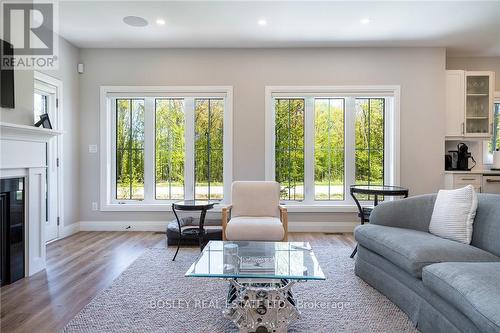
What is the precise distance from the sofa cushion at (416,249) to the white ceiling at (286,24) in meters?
2.52

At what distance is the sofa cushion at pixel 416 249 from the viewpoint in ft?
6.43

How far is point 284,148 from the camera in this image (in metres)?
4.76

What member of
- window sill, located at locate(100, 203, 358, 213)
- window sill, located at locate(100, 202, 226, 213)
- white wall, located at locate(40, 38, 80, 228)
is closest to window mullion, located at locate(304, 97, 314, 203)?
window sill, located at locate(100, 203, 358, 213)

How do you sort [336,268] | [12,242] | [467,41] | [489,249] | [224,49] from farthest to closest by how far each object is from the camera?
[224,49] → [467,41] → [336,268] → [12,242] → [489,249]

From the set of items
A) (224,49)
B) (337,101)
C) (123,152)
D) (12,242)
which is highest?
(224,49)

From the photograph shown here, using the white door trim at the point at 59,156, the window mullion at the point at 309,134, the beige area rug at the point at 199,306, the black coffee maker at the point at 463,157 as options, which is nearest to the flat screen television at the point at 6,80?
the white door trim at the point at 59,156

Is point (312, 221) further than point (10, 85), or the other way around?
point (312, 221)

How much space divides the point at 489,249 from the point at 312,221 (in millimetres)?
2691

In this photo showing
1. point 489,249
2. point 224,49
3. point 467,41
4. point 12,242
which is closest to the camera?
point 489,249

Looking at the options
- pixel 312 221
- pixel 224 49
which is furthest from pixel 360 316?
pixel 224 49

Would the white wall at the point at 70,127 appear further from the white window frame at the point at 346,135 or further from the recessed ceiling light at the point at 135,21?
the white window frame at the point at 346,135

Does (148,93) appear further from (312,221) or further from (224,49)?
(312,221)

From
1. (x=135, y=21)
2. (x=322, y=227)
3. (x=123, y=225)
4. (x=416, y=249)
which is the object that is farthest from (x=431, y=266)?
(x=123, y=225)

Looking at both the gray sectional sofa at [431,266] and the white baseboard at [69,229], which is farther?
the white baseboard at [69,229]
